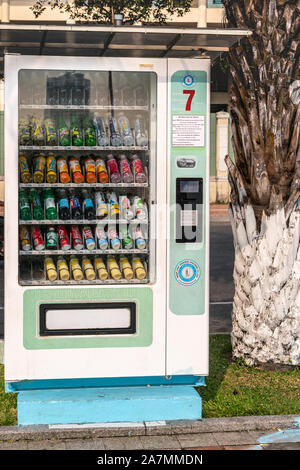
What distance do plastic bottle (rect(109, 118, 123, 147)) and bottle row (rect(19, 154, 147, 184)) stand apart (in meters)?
0.17

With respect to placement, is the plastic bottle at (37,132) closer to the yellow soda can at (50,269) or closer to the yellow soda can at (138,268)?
the yellow soda can at (50,269)

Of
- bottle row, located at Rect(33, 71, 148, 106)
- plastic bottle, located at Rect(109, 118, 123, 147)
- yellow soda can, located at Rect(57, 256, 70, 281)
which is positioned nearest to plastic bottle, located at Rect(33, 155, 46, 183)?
bottle row, located at Rect(33, 71, 148, 106)

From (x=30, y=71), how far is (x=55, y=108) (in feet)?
1.12

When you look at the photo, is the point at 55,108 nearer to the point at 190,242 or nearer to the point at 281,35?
the point at 190,242

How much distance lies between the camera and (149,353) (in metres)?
5.58

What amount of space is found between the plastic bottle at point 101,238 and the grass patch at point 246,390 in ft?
5.02

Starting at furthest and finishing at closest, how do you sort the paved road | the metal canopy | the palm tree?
the paved road, the palm tree, the metal canopy

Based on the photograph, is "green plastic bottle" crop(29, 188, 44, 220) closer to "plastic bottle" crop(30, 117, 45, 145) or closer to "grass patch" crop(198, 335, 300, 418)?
"plastic bottle" crop(30, 117, 45, 145)

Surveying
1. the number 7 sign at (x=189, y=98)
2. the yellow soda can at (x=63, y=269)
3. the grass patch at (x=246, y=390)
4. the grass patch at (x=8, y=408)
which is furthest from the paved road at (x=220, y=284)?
the number 7 sign at (x=189, y=98)

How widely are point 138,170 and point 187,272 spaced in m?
0.92

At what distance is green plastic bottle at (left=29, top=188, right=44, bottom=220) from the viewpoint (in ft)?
18.9

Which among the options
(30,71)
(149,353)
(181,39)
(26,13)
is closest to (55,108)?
(30,71)

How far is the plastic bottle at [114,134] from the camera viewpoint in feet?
18.9

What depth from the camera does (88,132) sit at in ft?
18.9
